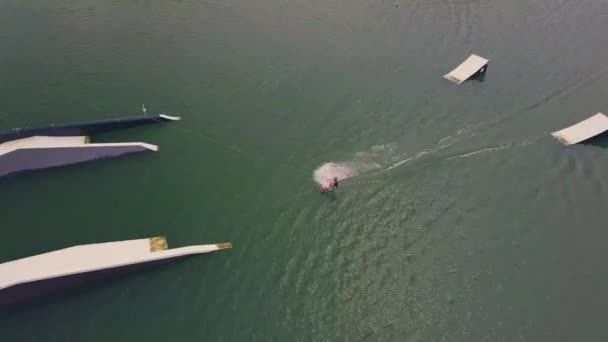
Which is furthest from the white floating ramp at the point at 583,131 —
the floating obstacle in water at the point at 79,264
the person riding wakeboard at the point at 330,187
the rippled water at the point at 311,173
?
the floating obstacle in water at the point at 79,264

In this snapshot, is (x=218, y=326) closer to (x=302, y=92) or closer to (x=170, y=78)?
(x=302, y=92)

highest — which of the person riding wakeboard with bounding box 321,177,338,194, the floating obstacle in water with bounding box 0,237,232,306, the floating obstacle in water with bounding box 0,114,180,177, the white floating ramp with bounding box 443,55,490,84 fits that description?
the white floating ramp with bounding box 443,55,490,84

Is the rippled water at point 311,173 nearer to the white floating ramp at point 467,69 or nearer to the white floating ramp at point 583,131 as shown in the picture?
the white floating ramp at point 583,131

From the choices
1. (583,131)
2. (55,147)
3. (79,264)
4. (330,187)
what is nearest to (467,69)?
(583,131)

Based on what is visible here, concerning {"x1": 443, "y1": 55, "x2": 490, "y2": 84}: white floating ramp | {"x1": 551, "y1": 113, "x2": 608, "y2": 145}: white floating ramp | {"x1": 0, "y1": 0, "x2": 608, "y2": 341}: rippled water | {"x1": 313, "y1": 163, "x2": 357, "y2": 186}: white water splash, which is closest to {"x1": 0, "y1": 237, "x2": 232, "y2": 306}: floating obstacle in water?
{"x1": 0, "y1": 0, "x2": 608, "y2": 341}: rippled water

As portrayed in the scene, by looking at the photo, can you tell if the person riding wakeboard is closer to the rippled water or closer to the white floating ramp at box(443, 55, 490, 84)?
the rippled water
